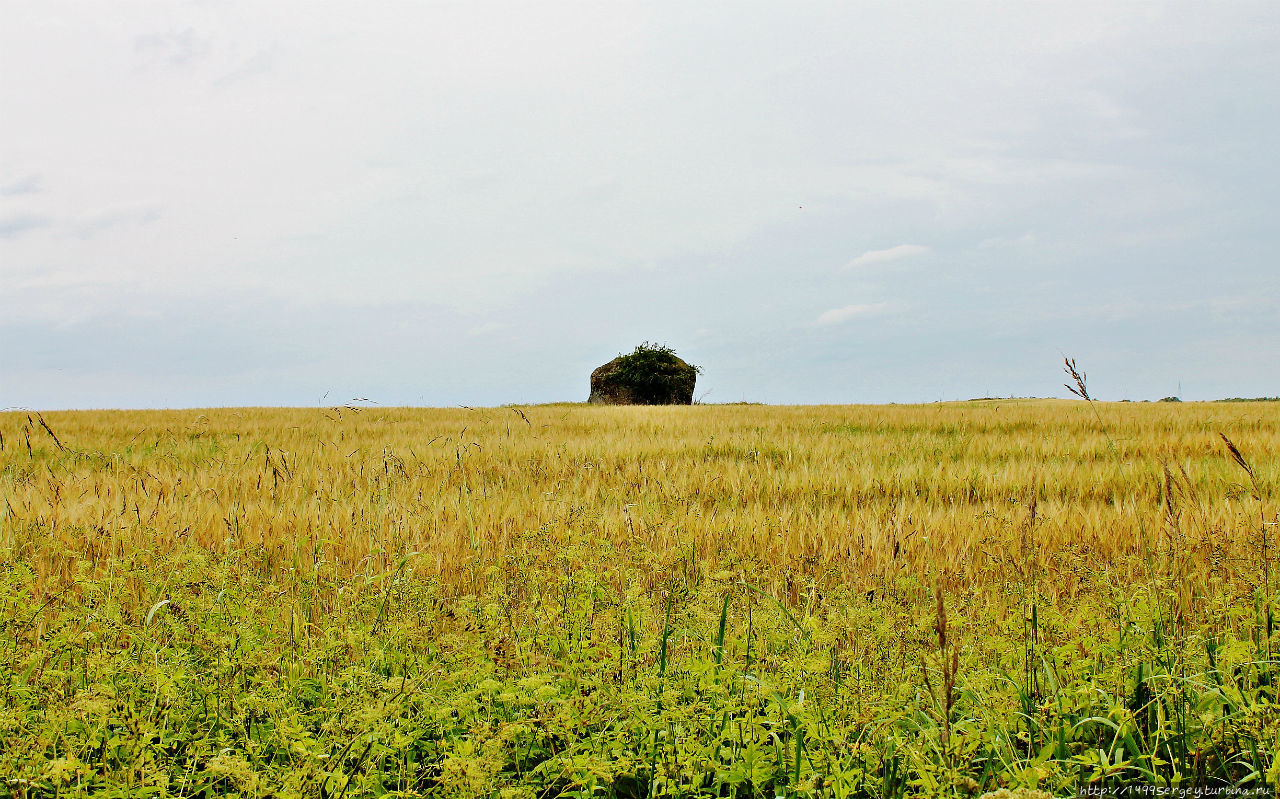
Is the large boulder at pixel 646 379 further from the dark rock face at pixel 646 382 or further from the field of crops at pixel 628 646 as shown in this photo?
the field of crops at pixel 628 646

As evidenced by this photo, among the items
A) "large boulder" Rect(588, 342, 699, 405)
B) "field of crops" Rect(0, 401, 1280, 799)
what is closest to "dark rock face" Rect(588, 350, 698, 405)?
"large boulder" Rect(588, 342, 699, 405)

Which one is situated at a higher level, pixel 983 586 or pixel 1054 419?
pixel 1054 419

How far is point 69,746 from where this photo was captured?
169cm

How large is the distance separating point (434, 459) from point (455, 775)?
5.50 metres

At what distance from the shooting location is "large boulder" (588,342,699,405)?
28.3m

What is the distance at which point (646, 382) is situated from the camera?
92.9 feet

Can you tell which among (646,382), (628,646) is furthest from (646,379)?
(628,646)

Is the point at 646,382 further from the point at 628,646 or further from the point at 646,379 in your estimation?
the point at 628,646

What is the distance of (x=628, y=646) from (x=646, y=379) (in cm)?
2597

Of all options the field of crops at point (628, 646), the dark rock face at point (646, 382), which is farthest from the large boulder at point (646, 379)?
the field of crops at point (628, 646)

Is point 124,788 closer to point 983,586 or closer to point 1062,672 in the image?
point 1062,672

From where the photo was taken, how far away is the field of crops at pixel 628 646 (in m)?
1.71

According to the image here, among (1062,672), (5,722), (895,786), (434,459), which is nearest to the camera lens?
(5,722)

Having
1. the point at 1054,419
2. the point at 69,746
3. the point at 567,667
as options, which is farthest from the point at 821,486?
the point at 1054,419
